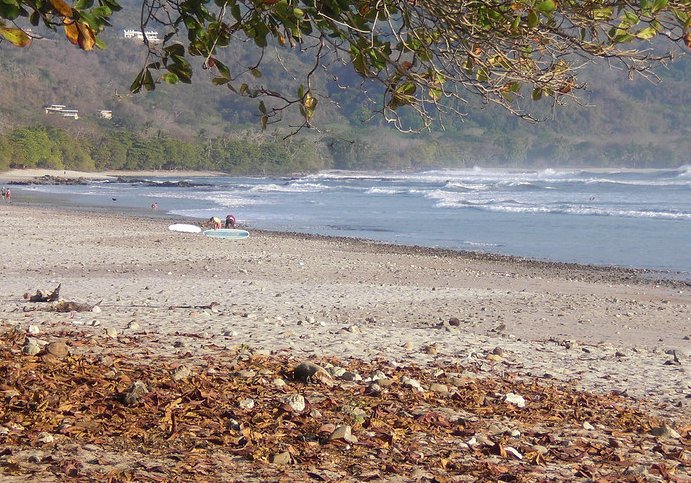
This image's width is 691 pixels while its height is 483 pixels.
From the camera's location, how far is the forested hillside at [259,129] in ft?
430

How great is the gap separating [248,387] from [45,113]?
149 meters

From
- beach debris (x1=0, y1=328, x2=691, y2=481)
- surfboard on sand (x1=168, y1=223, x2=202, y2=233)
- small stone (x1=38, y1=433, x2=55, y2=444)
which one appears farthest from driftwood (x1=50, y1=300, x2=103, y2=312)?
surfboard on sand (x1=168, y1=223, x2=202, y2=233)

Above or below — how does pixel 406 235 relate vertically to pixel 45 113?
below

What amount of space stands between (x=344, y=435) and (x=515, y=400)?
1.56m

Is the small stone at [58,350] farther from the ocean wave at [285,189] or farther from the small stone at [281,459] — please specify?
the ocean wave at [285,189]

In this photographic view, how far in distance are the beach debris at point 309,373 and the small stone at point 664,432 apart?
1.97 m

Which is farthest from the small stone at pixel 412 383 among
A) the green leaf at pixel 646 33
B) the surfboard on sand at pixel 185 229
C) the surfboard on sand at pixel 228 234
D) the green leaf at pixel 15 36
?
the surfboard on sand at pixel 185 229

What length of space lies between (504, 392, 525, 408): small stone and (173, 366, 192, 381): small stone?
1970 millimetres

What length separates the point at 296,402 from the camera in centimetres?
519

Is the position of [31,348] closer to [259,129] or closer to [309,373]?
[309,373]

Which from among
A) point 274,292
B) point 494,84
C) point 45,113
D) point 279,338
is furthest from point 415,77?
point 45,113

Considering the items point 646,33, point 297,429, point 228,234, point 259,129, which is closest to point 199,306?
point 297,429

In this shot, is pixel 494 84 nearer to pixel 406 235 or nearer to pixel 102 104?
pixel 406 235

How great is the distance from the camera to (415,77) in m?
4.30
